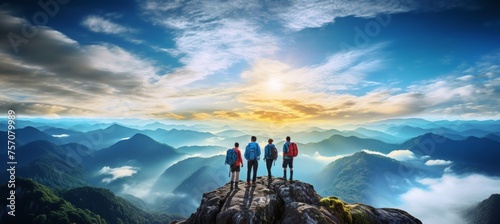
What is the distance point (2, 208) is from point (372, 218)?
28302 centimetres

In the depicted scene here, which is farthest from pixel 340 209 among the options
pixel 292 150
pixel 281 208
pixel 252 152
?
pixel 252 152

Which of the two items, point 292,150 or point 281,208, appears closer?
point 281,208

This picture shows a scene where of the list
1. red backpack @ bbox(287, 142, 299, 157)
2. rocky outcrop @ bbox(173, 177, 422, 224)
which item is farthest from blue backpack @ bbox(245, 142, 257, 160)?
red backpack @ bbox(287, 142, 299, 157)

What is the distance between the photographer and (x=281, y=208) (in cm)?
2006

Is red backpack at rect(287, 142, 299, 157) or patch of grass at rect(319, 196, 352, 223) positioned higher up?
red backpack at rect(287, 142, 299, 157)

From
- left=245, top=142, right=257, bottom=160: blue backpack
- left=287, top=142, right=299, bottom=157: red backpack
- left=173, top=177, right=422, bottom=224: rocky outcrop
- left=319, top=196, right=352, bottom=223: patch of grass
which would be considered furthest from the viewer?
left=287, top=142, right=299, bottom=157: red backpack

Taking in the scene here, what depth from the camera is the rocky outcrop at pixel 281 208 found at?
16969 mm

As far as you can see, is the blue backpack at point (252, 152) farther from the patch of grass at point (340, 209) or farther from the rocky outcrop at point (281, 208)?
the patch of grass at point (340, 209)

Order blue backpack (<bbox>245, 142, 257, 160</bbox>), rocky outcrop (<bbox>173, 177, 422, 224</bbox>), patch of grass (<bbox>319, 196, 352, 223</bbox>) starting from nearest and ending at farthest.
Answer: rocky outcrop (<bbox>173, 177, 422, 224</bbox>) → patch of grass (<bbox>319, 196, 352, 223</bbox>) → blue backpack (<bbox>245, 142, 257, 160</bbox>)

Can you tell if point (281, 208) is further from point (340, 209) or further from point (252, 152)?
point (252, 152)

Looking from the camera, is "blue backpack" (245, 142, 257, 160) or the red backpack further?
the red backpack

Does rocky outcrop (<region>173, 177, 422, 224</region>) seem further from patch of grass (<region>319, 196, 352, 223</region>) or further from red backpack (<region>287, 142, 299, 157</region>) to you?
red backpack (<region>287, 142, 299, 157</region>)

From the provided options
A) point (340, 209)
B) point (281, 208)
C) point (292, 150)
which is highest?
point (292, 150)

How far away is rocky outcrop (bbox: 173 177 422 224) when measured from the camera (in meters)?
17.0
